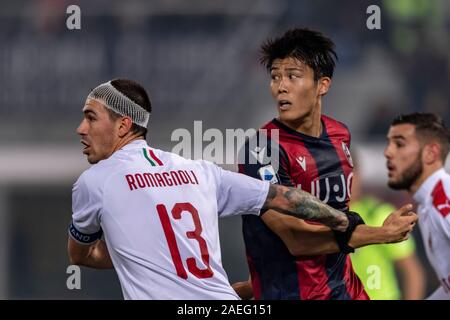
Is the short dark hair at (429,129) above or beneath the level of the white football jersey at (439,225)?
above

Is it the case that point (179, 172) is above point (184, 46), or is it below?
below

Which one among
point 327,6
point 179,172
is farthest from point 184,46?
point 179,172

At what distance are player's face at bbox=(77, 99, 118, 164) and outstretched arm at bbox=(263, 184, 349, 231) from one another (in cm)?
91

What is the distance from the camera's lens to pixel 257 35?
51.3 ft

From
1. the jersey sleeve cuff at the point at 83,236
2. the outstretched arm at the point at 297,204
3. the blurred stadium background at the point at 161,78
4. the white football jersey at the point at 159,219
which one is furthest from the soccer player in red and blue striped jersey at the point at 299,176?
the blurred stadium background at the point at 161,78

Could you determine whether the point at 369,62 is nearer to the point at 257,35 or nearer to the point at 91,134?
the point at 257,35

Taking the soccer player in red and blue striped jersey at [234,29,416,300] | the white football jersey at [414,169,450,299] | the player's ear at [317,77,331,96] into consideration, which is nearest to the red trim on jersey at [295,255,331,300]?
the soccer player in red and blue striped jersey at [234,29,416,300]

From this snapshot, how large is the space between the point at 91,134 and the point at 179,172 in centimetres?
56

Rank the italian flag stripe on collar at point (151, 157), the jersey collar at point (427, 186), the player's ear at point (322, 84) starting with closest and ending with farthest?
the italian flag stripe on collar at point (151, 157), the player's ear at point (322, 84), the jersey collar at point (427, 186)

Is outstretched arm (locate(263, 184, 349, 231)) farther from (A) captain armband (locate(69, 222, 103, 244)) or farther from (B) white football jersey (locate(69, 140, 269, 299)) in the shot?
(A) captain armband (locate(69, 222, 103, 244))

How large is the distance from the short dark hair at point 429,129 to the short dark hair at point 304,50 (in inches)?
72.7

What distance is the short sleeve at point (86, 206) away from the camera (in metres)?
6.12

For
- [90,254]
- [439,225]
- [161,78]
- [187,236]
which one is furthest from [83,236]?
[161,78]

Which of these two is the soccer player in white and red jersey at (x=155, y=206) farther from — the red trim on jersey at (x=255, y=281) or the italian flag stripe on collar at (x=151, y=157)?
the red trim on jersey at (x=255, y=281)
